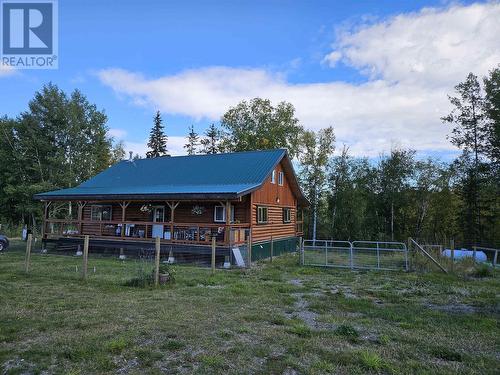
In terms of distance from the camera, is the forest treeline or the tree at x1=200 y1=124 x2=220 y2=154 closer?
the forest treeline

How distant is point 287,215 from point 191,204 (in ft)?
25.5

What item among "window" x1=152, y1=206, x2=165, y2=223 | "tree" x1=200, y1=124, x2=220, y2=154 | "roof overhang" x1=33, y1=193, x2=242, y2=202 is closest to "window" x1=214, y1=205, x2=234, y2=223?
"roof overhang" x1=33, y1=193, x2=242, y2=202

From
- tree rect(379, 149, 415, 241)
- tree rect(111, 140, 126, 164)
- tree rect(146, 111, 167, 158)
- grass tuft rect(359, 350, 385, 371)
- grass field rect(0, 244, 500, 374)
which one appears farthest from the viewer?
tree rect(146, 111, 167, 158)

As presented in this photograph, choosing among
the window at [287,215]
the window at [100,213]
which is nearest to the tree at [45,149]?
the window at [100,213]

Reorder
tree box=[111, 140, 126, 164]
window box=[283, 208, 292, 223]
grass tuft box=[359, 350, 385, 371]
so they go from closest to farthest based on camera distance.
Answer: grass tuft box=[359, 350, 385, 371]
window box=[283, 208, 292, 223]
tree box=[111, 140, 126, 164]

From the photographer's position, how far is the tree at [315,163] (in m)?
36.6

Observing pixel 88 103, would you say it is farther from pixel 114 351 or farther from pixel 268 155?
pixel 114 351

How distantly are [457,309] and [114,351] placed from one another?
23.8ft

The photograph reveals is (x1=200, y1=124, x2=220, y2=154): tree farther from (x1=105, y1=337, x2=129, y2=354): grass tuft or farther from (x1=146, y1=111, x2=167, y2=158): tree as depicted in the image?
(x1=105, y1=337, x2=129, y2=354): grass tuft

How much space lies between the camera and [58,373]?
4.55 m

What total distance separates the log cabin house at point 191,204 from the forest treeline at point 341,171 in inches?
375

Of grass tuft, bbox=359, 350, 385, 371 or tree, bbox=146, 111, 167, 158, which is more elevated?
tree, bbox=146, 111, 167, 158

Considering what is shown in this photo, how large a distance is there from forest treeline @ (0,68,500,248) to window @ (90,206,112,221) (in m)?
12.4

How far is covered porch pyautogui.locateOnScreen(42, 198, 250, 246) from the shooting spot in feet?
57.6
